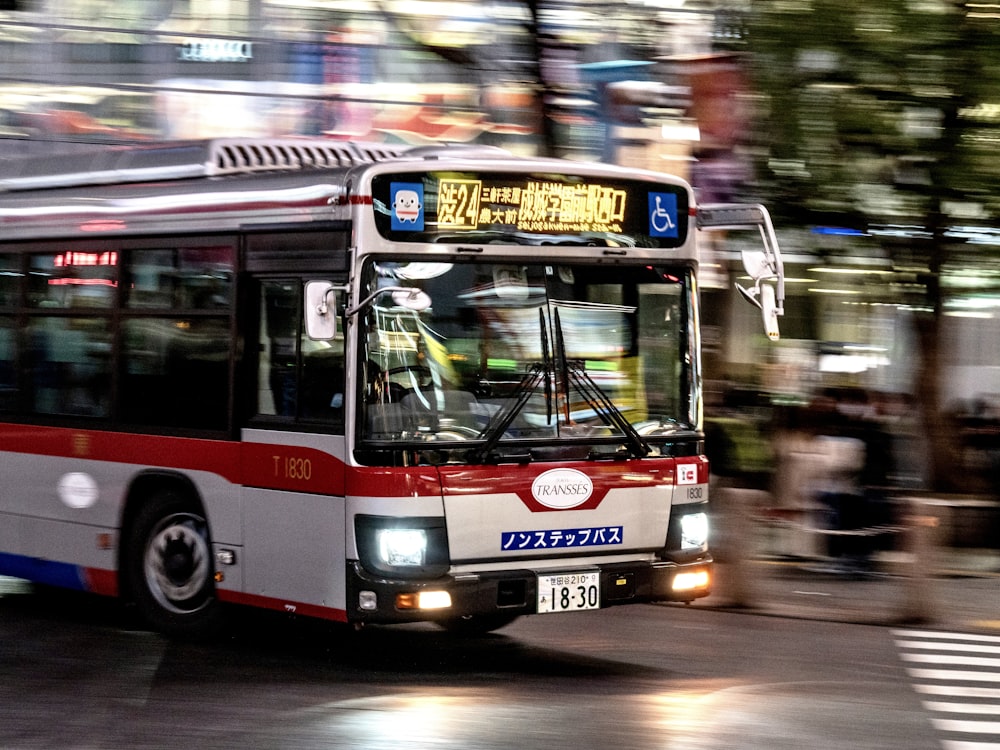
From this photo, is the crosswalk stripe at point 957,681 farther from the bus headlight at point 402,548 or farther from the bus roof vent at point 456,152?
the bus roof vent at point 456,152

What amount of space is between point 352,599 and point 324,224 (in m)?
1.97

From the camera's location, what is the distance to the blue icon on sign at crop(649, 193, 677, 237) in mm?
9891

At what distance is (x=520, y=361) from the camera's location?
910 centimetres

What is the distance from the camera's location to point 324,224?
9234 mm

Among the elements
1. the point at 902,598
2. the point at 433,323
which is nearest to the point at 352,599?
the point at 433,323

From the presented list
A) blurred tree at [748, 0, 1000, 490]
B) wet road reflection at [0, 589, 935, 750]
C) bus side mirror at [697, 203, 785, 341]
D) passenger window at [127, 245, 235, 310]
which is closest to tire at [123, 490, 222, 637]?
wet road reflection at [0, 589, 935, 750]

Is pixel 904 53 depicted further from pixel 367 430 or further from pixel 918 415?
pixel 367 430

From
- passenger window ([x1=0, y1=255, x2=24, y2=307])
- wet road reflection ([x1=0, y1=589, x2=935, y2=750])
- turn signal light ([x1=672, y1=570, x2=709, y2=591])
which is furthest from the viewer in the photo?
passenger window ([x1=0, y1=255, x2=24, y2=307])

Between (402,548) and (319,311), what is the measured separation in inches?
50.6

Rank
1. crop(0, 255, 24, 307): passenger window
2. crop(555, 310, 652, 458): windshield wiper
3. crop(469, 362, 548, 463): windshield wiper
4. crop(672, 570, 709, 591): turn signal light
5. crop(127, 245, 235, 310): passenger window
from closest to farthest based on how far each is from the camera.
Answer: crop(469, 362, 548, 463): windshield wiper < crop(555, 310, 652, 458): windshield wiper < crop(672, 570, 709, 591): turn signal light < crop(127, 245, 235, 310): passenger window < crop(0, 255, 24, 307): passenger window

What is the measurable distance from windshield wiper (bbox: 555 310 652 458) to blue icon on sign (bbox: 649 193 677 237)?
960mm

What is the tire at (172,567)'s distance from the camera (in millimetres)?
10308

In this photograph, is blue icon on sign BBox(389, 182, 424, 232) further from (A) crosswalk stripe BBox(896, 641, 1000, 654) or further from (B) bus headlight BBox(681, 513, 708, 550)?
(A) crosswalk stripe BBox(896, 641, 1000, 654)

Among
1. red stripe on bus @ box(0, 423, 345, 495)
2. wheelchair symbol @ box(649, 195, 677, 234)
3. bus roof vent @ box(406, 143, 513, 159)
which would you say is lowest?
red stripe on bus @ box(0, 423, 345, 495)
